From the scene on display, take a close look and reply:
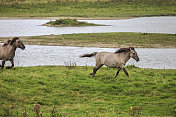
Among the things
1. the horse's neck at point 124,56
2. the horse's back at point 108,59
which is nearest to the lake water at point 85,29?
the horse's back at point 108,59

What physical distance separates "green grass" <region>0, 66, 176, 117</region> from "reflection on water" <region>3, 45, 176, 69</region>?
14.3 ft

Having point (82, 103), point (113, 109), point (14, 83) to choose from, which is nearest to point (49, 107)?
point (82, 103)

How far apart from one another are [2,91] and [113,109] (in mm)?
3664

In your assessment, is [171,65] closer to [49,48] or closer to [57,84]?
[57,84]

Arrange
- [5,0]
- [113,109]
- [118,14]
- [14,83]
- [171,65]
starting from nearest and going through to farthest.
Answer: [113,109] < [14,83] < [171,65] < [118,14] < [5,0]

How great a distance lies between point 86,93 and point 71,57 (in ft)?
35.3

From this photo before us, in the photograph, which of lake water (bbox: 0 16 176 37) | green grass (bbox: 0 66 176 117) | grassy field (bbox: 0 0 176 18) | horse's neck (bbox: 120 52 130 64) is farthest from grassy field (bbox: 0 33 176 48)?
grassy field (bbox: 0 0 176 18)

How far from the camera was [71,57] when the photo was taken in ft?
75.0

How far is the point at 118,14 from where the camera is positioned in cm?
5794

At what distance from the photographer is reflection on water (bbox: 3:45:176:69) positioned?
20.3 meters

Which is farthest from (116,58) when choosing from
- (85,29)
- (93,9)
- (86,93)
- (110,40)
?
(93,9)

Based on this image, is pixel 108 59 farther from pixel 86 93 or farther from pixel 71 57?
pixel 71 57

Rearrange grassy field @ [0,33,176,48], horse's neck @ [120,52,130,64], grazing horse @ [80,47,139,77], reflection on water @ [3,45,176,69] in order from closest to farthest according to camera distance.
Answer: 1. grazing horse @ [80,47,139,77]
2. horse's neck @ [120,52,130,64]
3. reflection on water @ [3,45,176,69]
4. grassy field @ [0,33,176,48]

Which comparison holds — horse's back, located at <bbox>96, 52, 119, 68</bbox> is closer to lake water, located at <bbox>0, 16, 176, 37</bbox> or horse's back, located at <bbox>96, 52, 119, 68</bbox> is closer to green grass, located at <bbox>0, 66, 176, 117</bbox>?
green grass, located at <bbox>0, 66, 176, 117</bbox>
